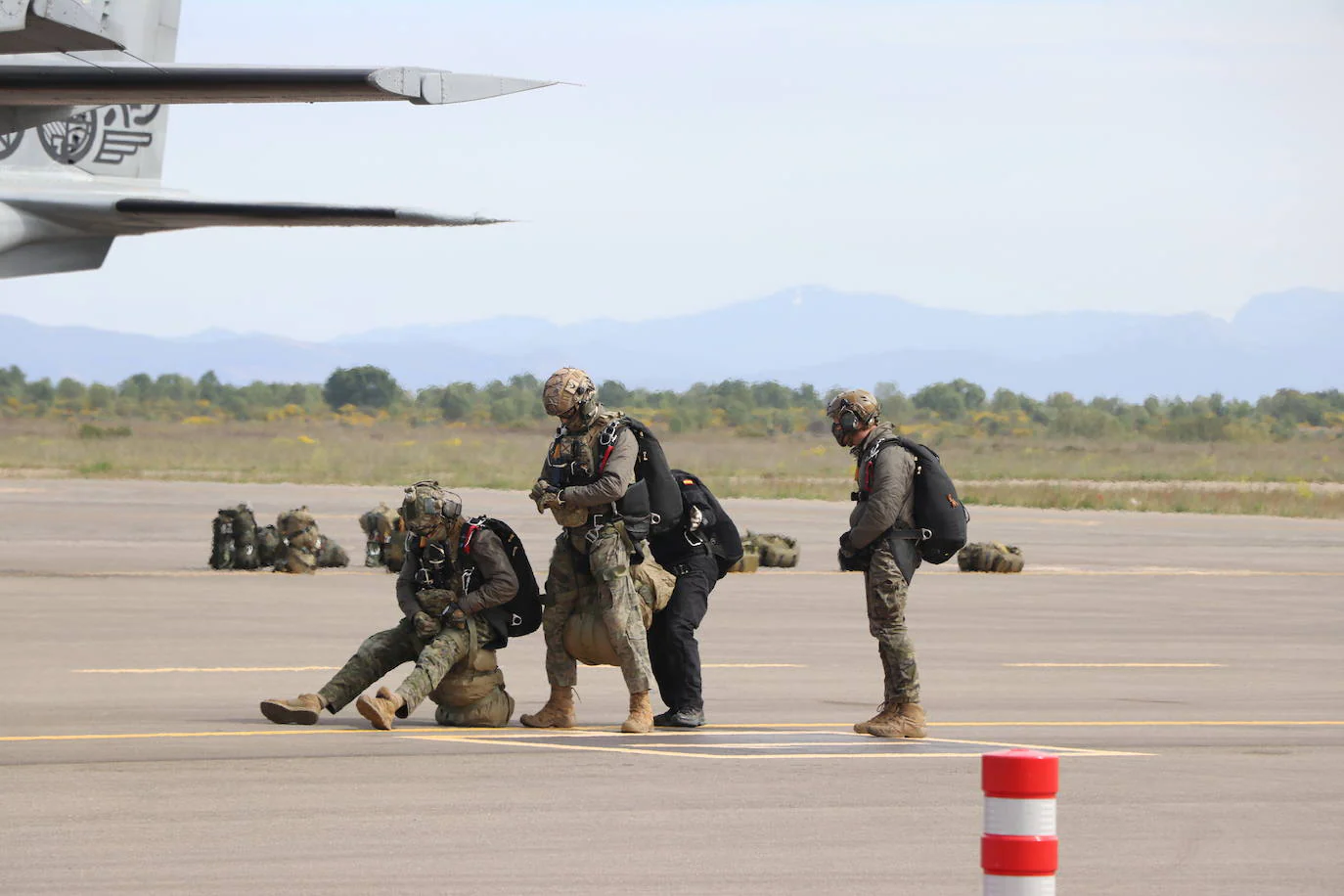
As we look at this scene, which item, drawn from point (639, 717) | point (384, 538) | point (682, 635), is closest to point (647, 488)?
point (682, 635)

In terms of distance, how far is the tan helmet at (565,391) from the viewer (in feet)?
36.9

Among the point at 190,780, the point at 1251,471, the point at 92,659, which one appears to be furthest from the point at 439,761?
the point at 1251,471

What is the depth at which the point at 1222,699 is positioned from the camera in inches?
549

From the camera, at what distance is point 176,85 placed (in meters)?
17.3

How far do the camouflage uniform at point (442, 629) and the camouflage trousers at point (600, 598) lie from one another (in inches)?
11.2

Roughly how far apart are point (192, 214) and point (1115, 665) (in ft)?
60.6

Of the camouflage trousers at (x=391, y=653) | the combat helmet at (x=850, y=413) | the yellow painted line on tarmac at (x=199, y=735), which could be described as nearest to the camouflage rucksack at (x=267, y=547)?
the camouflage trousers at (x=391, y=653)

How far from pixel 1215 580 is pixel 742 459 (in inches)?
2198

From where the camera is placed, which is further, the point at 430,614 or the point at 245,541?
the point at 245,541

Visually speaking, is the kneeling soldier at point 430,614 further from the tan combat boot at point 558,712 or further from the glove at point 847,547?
the glove at point 847,547

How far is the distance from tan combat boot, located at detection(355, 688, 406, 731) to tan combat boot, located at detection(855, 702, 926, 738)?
2814 millimetres

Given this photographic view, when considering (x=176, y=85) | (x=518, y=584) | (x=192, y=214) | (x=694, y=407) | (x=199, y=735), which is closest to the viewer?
(x=199, y=735)

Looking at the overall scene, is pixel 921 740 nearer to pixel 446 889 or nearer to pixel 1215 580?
pixel 446 889

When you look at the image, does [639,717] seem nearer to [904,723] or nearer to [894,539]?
[904,723]
